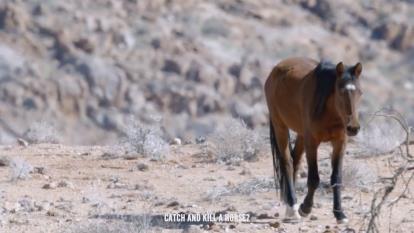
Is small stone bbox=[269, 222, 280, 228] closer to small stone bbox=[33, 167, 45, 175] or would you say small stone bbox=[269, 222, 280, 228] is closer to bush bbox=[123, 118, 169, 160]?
small stone bbox=[33, 167, 45, 175]

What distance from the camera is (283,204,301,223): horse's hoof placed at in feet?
33.5

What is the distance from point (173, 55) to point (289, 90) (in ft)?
149

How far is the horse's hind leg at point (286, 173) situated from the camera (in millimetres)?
10398

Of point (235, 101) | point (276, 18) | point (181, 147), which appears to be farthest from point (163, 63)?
point (181, 147)

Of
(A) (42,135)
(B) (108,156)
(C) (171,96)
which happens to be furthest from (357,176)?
(C) (171,96)

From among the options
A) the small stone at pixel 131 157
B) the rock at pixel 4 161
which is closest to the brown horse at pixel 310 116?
the small stone at pixel 131 157

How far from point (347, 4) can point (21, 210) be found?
185ft

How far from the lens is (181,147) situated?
15.3m

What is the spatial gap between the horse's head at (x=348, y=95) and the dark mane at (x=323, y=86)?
0.13 meters

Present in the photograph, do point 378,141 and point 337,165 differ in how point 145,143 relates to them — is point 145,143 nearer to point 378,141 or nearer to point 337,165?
point 378,141

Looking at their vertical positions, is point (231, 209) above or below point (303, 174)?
below

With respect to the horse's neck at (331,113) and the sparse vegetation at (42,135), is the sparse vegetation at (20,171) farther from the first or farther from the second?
the sparse vegetation at (42,135)

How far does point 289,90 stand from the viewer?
1087 cm

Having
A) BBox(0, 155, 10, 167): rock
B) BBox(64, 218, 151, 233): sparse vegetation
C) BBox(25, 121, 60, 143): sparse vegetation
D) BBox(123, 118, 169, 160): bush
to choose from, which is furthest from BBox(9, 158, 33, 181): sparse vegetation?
BBox(25, 121, 60, 143): sparse vegetation
